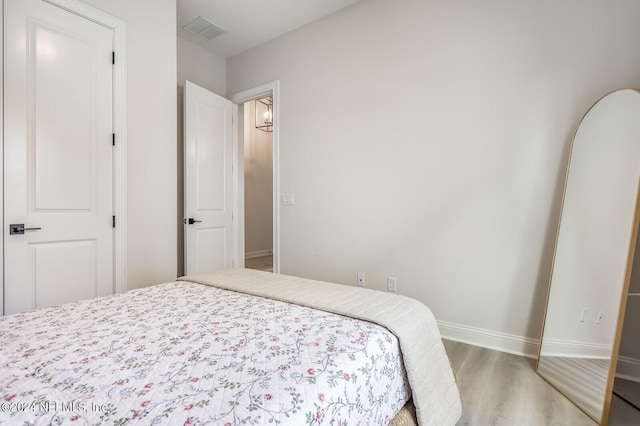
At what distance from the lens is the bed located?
27.1 inches

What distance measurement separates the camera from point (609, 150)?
1732 mm

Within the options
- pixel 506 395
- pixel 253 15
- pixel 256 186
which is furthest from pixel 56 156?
pixel 256 186

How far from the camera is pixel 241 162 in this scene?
3.70 metres

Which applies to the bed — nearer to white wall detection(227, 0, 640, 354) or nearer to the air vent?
white wall detection(227, 0, 640, 354)

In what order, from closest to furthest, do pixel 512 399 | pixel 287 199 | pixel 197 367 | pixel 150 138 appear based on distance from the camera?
pixel 197 367, pixel 512 399, pixel 150 138, pixel 287 199

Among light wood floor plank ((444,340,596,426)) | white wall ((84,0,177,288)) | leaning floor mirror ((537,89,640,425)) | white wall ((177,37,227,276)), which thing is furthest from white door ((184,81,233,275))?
leaning floor mirror ((537,89,640,425))

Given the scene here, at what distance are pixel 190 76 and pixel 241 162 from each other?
1075mm

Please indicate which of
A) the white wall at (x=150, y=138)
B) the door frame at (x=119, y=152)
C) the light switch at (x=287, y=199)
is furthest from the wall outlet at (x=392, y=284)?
the door frame at (x=119, y=152)

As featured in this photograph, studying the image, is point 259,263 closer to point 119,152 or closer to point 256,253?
point 256,253

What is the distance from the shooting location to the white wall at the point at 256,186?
563 centimetres

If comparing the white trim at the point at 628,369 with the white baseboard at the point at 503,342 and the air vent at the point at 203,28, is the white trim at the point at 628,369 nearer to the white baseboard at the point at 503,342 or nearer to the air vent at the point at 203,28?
the white baseboard at the point at 503,342

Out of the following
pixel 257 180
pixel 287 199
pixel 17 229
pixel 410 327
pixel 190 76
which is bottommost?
pixel 410 327

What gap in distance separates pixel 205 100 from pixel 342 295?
2.73m

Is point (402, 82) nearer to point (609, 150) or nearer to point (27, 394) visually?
point (609, 150)
